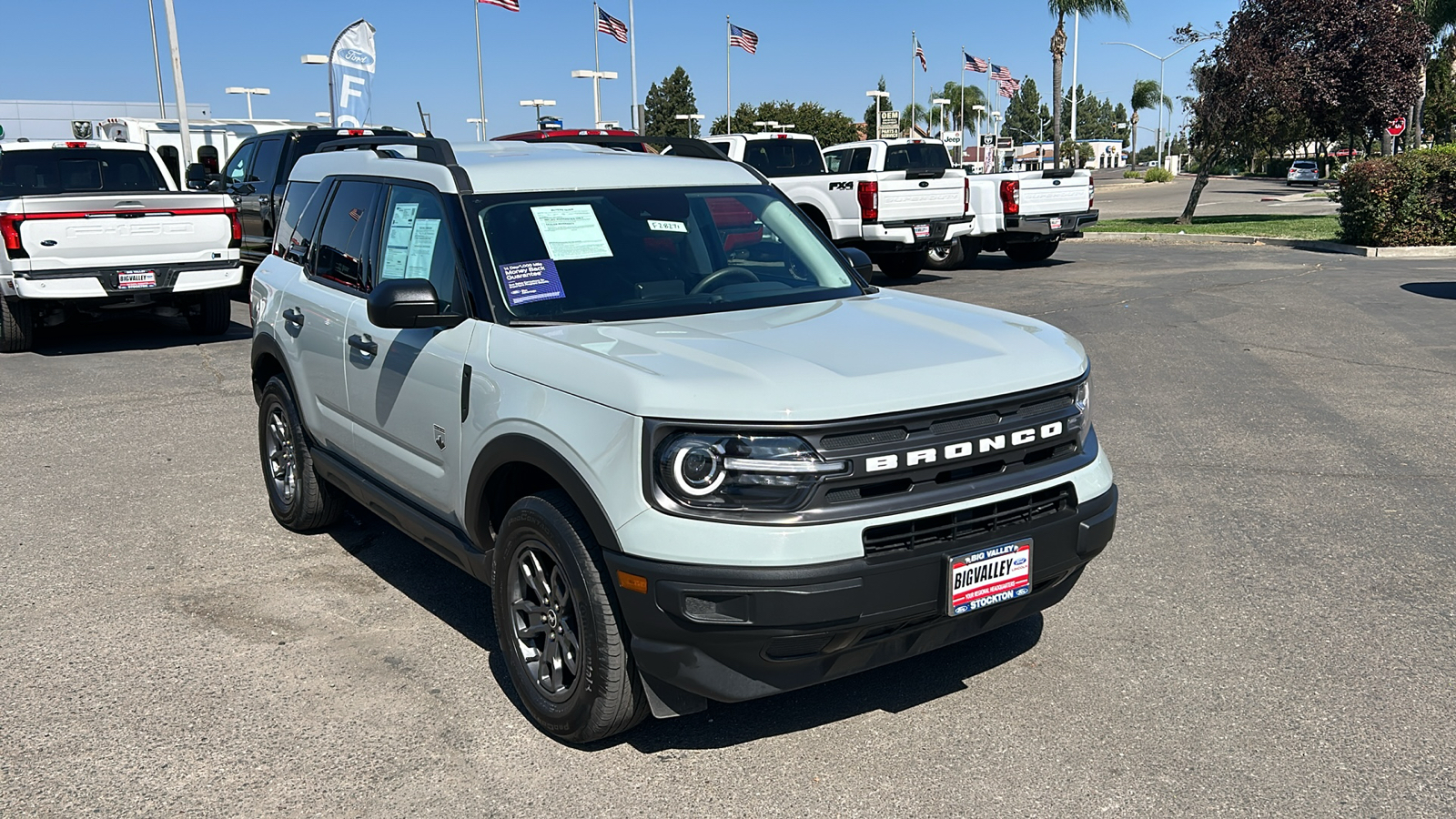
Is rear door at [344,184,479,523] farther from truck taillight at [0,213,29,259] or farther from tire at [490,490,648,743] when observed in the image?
truck taillight at [0,213,29,259]

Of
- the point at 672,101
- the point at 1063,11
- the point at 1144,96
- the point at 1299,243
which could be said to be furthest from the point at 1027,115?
the point at 1299,243

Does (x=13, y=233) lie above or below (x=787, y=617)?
above

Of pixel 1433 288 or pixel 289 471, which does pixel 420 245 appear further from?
pixel 1433 288

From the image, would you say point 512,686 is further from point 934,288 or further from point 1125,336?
point 934,288

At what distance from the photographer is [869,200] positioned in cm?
1630

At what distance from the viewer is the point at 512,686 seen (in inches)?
166

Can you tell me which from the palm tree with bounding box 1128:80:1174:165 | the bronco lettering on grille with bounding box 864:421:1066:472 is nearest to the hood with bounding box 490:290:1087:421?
the bronco lettering on grille with bounding box 864:421:1066:472

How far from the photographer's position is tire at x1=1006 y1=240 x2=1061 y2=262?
2003cm

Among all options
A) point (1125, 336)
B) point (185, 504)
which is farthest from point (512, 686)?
point (1125, 336)

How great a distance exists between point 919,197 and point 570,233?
1260 cm

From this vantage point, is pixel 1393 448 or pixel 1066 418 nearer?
pixel 1066 418

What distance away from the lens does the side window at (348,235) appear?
5.10 metres

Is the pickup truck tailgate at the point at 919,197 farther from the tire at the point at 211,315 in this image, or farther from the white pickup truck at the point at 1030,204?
the tire at the point at 211,315

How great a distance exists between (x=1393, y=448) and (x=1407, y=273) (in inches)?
446
